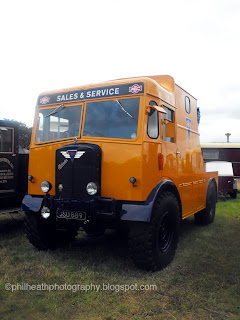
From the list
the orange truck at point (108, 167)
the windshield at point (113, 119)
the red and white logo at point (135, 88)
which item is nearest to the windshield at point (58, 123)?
the orange truck at point (108, 167)

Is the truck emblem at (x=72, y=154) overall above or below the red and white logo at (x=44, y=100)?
below

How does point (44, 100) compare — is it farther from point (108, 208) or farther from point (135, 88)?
point (108, 208)

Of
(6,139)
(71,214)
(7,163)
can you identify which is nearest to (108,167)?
(71,214)

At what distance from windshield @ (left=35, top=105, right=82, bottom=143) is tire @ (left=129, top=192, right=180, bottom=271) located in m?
1.87

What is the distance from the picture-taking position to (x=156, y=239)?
4.72 meters

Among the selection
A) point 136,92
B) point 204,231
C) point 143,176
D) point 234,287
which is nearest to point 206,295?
point 234,287

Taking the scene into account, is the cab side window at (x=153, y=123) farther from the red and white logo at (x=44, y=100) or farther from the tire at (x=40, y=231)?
the tire at (x=40, y=231)

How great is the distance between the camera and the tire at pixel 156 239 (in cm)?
459

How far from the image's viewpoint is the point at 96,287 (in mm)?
4184

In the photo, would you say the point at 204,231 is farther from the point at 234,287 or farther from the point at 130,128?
the point at 130,128

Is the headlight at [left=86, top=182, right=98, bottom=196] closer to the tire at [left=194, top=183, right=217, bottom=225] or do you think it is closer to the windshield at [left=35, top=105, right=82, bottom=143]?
the windshield at [left=35, top=105, right=82, bottom=143]

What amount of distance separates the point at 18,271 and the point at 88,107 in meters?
2.82

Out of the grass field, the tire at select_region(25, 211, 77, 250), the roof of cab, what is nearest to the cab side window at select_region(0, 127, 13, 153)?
the roof of cab

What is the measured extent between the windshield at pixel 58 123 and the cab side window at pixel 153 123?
1.23 meters
